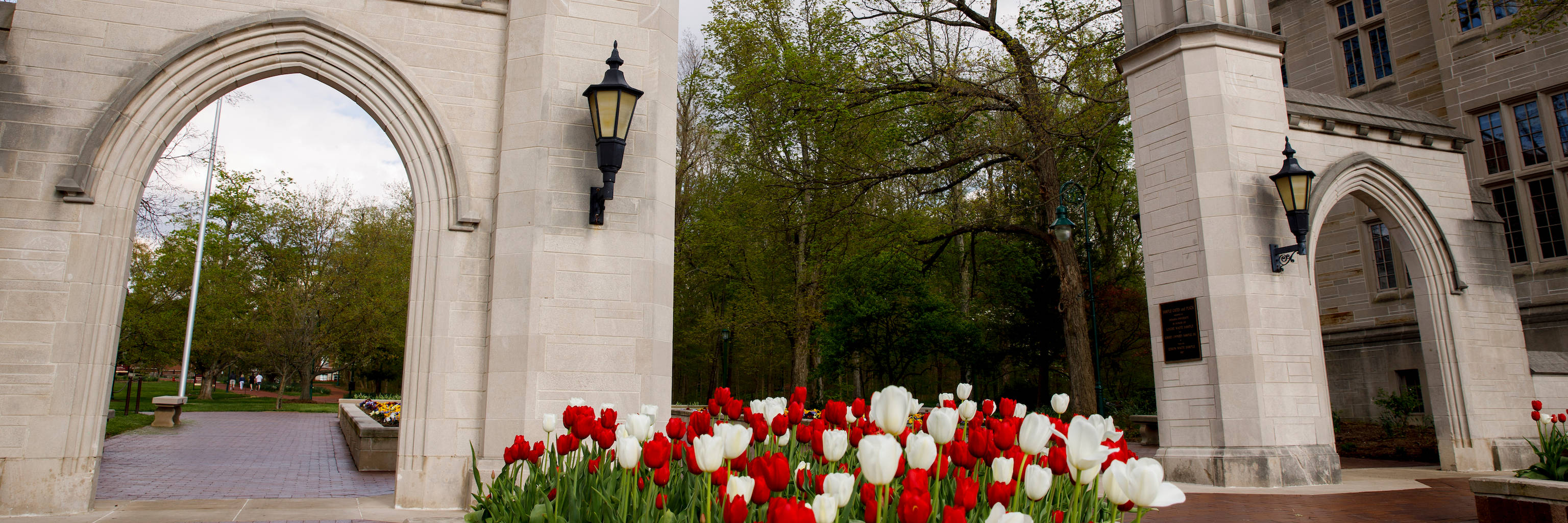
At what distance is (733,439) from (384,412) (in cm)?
1408

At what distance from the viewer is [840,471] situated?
281 cm

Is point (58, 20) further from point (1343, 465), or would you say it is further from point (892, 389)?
point (1343, 465)

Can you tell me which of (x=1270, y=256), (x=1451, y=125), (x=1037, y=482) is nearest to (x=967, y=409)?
(x=1037, y=482)

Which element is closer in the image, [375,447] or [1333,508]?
[1333,508]

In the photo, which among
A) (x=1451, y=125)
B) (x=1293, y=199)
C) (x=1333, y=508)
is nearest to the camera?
(x=1333, y=508)

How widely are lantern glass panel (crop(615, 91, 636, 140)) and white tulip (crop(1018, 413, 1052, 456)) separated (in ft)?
16.5

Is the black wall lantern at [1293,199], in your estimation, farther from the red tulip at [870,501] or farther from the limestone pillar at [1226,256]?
the red tulip at [870,501]

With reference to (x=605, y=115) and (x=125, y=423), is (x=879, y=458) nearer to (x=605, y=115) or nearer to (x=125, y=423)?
(x=605, y=115)

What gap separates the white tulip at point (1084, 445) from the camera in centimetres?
195

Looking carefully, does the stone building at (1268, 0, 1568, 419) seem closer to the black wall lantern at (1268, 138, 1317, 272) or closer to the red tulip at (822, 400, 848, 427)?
the black wall lantern at (1268, 138, 1317, 272)

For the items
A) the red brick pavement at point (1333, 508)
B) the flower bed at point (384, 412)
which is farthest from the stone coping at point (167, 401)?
the red brick pavement at point (1333, 508)

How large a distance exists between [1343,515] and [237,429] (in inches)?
728

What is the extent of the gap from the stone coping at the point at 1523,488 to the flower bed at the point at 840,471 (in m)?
3.72

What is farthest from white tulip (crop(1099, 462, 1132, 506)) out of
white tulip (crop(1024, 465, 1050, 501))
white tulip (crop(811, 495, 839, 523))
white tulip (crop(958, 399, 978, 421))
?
white tulip (crop(958, 399, 978, 421))
